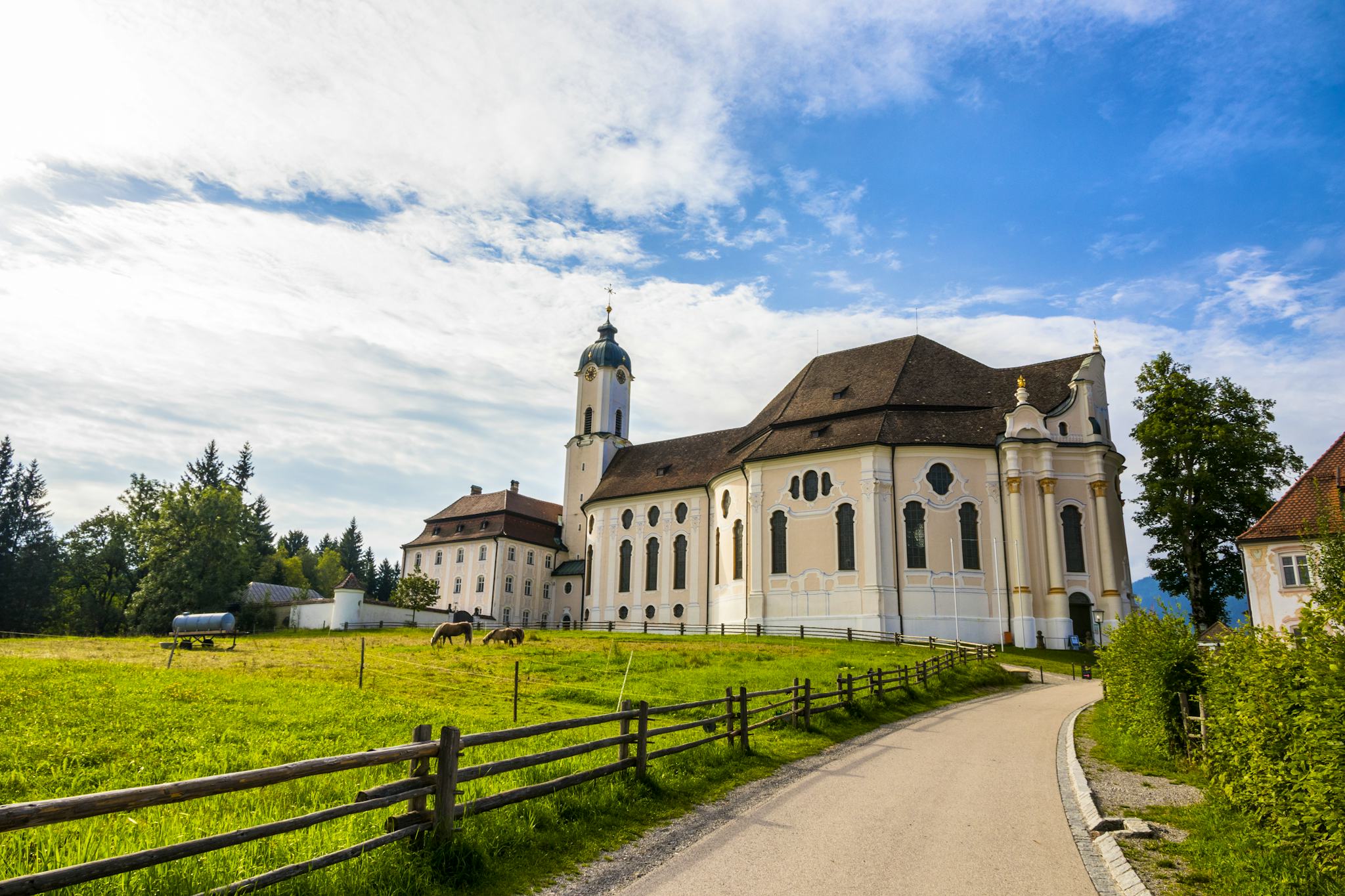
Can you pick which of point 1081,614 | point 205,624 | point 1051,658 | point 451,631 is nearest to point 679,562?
point 451,631

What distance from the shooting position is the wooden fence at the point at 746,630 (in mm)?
41094

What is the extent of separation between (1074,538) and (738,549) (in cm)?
1886

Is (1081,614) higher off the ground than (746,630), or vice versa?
(1081,614)

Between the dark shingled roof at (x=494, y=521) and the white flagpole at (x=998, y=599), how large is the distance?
3887 cm

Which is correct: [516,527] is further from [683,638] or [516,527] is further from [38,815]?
[38,815]

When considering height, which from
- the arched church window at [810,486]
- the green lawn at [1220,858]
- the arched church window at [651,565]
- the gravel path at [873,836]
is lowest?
the gravel path at [873,836]

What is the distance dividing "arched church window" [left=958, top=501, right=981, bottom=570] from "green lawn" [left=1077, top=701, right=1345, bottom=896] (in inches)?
1300

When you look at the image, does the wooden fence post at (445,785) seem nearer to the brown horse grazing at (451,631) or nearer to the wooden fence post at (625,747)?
the wooden fence post at (625,747)

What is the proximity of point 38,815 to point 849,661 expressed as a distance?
27713mm

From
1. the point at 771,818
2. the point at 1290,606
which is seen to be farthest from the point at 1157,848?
the point at 1290,606

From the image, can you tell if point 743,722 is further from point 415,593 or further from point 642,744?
point 415,593

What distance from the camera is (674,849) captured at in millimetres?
9078

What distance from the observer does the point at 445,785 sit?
8078mm

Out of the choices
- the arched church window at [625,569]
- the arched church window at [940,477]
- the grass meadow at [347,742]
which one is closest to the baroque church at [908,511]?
the arched church window at [940,477]
